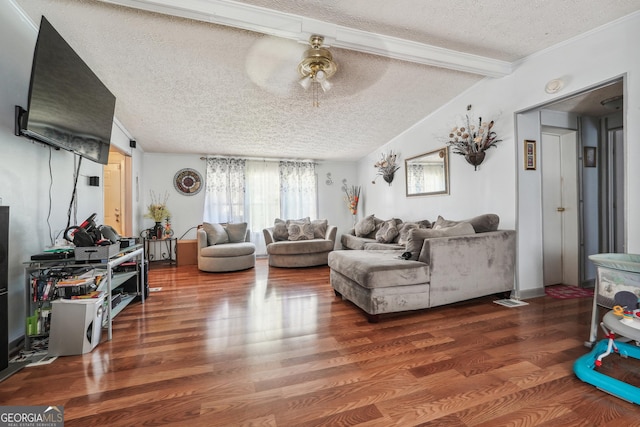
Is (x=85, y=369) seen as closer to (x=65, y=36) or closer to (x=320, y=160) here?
(x=65, y=36)

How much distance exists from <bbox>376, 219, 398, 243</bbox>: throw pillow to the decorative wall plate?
3.92m

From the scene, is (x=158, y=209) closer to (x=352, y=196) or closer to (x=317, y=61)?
(x=352, y=196)

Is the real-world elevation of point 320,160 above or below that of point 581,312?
above

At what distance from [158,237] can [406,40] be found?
5070 millimetres

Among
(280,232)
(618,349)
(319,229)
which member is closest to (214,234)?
(280,232)

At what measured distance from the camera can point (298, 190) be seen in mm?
6211

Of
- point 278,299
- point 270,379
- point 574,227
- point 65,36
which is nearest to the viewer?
point 270,379

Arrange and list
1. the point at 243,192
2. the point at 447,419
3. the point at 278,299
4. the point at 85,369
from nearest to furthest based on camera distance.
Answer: the point at 447,419, the point at 85,369, the point at 278,299, the point at 243,192

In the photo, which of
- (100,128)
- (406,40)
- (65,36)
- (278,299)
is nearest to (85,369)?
(278,299)

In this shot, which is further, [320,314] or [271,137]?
[271,137]

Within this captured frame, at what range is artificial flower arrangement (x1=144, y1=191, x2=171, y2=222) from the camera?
5.05 meters

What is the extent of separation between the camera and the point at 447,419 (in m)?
1.24

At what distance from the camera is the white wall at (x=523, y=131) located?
6.80ft

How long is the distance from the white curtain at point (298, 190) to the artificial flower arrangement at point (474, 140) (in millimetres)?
3413
